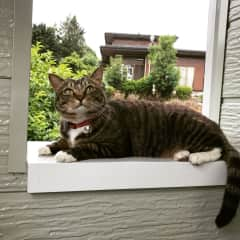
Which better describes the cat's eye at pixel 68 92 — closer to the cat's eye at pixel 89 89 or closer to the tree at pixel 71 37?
the cat's eye at pixel 89 89

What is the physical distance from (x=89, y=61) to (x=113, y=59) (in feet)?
0.29

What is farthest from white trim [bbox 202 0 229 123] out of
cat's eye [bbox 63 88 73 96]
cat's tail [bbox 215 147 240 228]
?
cat's eye [bbox 63 88 73 96]

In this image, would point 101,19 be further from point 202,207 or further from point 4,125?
point 202,207

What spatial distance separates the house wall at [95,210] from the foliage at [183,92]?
0.68 feet

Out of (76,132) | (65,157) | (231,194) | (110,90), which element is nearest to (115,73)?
(110,90)

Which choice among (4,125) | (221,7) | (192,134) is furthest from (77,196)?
(221,7)

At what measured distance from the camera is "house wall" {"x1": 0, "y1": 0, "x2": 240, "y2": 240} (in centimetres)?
96

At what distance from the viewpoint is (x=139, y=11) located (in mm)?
1260

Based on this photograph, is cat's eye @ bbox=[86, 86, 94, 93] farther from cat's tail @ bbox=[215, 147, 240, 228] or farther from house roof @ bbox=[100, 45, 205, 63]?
cat's tail @ bbox=[215, 147, 240, 228]

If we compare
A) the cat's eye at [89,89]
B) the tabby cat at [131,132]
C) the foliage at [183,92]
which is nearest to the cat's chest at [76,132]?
the tabby cat at [131,132]

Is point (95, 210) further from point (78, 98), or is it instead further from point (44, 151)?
point (78, 98)

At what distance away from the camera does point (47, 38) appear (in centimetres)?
120

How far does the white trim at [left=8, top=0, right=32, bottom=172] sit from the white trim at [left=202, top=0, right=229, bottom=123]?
0.69 meters

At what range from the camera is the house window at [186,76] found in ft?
4.40
